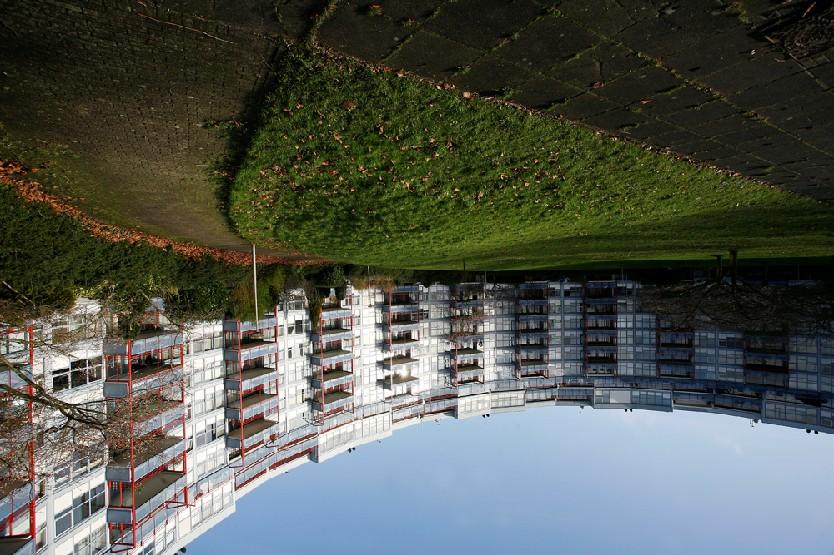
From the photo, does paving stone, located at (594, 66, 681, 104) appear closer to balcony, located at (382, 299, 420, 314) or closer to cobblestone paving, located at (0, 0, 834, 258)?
cobblestone paving, located at (0, 0, 834, 258)

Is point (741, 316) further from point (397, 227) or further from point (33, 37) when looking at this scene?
point (33, 37)

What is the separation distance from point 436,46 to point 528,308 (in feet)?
132

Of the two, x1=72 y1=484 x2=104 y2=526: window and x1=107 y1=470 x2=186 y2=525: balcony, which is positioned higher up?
x1=72 y1=484 x2=104 y2=526: window

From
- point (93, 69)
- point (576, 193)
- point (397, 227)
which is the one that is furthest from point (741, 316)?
point (93, 69)

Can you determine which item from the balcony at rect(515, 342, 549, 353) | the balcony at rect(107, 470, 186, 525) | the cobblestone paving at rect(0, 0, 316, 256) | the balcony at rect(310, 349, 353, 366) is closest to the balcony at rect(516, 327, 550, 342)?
the balcony at rect(515, 342, 549, 353)

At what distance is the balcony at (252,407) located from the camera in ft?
80.9

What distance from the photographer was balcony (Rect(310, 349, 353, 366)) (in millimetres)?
30453

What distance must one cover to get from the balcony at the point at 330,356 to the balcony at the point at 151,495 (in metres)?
11.2

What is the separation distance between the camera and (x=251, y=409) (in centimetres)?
2519

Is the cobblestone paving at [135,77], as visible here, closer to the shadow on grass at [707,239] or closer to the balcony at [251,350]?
the shadow on grass at [707,239]

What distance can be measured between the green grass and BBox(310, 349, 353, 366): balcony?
16.5 m

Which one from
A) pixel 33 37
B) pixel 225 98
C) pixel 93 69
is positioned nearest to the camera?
pixel 33 37

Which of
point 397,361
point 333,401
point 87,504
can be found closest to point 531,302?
point 397,361

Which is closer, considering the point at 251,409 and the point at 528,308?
the point at 251,409
